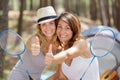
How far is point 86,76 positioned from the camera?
3.31 meters

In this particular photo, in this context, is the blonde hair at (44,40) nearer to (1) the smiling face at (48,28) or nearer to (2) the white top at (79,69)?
(1) the smiling face at (48,28)

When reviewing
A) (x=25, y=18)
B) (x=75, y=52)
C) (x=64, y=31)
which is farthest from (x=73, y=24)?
(x=25, y=18)

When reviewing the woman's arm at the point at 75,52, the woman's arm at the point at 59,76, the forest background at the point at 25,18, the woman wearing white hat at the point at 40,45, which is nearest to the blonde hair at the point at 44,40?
the woman wearing white hat at the point at 40,45

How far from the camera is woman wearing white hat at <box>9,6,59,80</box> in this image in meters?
3.27

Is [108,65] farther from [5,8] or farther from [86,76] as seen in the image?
[86,76]

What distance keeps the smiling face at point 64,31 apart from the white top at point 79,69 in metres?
0.20

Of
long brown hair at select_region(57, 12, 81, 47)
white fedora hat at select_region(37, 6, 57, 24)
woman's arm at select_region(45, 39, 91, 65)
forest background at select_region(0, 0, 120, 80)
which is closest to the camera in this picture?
woman's arm at select_region(45, 39, 91, 65)

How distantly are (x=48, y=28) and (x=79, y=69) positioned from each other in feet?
1.53

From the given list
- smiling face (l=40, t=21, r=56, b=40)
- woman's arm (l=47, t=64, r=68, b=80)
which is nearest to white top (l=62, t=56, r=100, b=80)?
woman's arm (l=47, t=64, r=68, b=80)

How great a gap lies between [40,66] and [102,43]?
230 centimetres

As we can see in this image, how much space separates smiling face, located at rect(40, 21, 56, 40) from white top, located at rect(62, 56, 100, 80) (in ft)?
1.01

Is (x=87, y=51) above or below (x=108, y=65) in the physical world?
above

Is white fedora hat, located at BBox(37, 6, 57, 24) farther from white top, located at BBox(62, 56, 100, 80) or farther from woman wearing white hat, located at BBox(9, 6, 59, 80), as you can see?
white top, located at BBox(62, 56, 100, 80)

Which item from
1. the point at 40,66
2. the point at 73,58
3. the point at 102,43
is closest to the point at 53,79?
the point at 40,66
